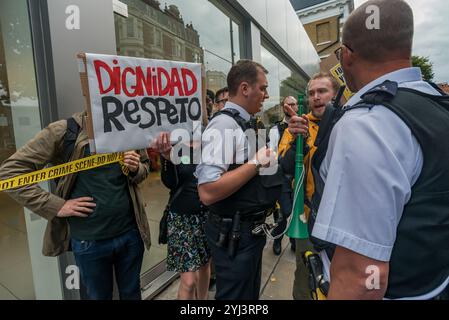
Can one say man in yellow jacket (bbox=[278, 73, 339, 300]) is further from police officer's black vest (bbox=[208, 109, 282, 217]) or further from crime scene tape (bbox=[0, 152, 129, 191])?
crime scene tape (bbox=[0, 152, 129, 191])

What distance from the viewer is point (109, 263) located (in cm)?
192

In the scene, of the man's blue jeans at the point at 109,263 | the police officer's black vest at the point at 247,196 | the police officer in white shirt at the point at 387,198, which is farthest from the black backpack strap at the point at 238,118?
the man's blue jeans at the point at 109,263

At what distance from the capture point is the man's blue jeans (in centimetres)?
182

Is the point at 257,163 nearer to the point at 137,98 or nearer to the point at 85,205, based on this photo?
the point at 137,98

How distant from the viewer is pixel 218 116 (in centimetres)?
181

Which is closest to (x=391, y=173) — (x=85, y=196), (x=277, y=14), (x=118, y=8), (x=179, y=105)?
(x=179, y=105)

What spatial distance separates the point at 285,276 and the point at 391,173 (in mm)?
2990

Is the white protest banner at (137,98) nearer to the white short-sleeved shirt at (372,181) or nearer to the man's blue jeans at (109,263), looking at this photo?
the man's blue jeans at (109,263)

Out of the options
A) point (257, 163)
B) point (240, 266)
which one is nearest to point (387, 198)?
point (257, 163)

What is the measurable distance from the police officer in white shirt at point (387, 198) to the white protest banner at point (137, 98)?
1.12 metres

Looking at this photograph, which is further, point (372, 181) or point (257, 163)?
point (257, 163)

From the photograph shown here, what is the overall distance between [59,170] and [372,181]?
167 cm

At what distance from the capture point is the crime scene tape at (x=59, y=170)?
63.5 inches
